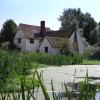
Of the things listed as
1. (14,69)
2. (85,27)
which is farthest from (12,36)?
(14,69)

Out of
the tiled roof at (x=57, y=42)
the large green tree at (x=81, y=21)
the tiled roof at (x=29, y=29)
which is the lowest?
the tiled roof at (x=57, y=42)

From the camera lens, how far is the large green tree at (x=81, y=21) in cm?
8028

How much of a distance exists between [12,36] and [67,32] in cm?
1126

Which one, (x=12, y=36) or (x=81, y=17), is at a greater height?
(x=81, y=17)

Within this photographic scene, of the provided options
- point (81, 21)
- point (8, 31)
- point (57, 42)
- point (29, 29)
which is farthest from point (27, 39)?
point (81, 21)

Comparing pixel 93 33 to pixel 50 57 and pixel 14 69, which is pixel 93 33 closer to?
pixel 50 57

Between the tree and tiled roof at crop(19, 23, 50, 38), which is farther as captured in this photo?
the tree

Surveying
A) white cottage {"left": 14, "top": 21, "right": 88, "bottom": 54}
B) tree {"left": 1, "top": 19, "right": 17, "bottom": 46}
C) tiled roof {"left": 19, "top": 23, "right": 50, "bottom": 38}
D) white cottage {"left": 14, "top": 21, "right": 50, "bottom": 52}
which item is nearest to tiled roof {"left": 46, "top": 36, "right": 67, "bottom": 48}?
white cottage {"left": 14, "top": 21, "right": 88, "bottom": 54}

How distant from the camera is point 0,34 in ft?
232

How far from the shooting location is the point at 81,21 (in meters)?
92.8

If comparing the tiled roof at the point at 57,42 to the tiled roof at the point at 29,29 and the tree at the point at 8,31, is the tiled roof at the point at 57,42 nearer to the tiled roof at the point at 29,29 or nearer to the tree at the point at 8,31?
the tiled roof at the point at 29,29

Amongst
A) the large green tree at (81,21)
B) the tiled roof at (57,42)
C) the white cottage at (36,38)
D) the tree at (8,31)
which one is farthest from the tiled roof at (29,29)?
the large green tree at (81,21)

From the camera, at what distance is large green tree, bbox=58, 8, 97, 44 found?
80281 mm

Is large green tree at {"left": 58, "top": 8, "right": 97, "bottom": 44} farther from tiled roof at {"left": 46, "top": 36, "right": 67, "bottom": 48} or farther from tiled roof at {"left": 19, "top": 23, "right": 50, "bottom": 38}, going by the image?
tiled roof at {"left": 46, "top": 36, "right": 67, "bottom": 48}
